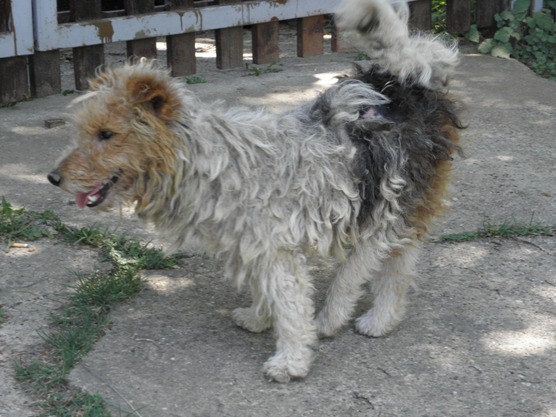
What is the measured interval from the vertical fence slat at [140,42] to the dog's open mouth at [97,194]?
3643mm

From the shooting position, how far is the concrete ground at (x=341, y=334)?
3844mm

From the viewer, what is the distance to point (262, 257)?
3916 millimetres

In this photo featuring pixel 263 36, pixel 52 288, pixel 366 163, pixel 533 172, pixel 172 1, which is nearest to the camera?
pixel 366 163

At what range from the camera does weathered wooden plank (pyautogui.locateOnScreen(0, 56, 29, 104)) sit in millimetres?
6965

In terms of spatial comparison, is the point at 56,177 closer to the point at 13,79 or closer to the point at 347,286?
the point at 347,286

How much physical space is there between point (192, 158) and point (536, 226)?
240 cm

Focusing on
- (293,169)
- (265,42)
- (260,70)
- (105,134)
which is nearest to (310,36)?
(265,42)

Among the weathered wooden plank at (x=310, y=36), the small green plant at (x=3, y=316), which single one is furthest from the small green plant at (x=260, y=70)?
the small green plant at (x=3, y=316)

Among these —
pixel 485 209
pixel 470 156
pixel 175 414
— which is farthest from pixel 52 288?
pixel 470 156

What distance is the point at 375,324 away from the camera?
4.36 meters

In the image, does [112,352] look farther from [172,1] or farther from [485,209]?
[172,1]

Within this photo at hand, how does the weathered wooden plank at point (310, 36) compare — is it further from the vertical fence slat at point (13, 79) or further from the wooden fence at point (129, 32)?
the vertical fence slat at point (13, 79)

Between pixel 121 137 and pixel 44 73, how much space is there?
3.70 metres

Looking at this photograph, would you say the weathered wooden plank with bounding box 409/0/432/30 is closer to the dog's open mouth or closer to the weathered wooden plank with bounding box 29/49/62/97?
the weathered wooden plank with bounding box 29/49/62/97
